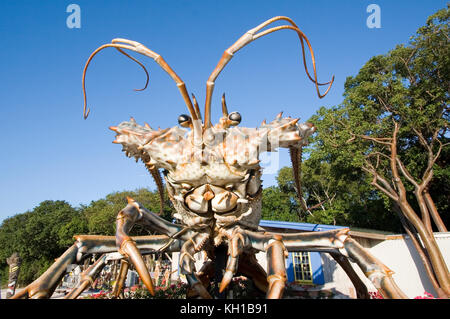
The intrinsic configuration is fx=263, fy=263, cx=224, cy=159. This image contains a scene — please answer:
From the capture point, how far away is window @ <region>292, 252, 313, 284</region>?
1161cm

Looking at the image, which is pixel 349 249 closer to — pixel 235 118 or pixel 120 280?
pixel 235 118

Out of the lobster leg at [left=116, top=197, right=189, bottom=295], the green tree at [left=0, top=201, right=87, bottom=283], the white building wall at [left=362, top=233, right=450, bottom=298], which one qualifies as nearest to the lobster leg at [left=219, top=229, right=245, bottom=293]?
the lobster leg at [left=116, top=197, right=189, bottom=295]

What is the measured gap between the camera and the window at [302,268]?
38.1 ft

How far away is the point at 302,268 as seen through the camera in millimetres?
11773

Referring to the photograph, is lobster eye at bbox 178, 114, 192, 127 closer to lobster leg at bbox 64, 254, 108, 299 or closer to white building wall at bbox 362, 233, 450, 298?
lobster leg at bbox 64, 254, 108, 299

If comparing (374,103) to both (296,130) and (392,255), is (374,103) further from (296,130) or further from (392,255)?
(296,130)

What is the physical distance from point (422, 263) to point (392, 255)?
124 centimetres

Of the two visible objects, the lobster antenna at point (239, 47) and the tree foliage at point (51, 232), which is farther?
the tree foliage at point (51, 232)

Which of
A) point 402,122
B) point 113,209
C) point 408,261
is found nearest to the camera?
point 408,261

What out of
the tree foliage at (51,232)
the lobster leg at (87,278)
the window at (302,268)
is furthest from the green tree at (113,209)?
the lobster leg at (87,278)

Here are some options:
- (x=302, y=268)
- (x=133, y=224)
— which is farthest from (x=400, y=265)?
(x=133, y=224)

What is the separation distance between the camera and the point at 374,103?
1439cm

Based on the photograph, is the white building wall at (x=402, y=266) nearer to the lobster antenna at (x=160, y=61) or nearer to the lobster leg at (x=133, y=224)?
the lobster leg at (x=133, y=224)

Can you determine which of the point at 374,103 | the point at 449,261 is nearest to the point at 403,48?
the point at 374,103
